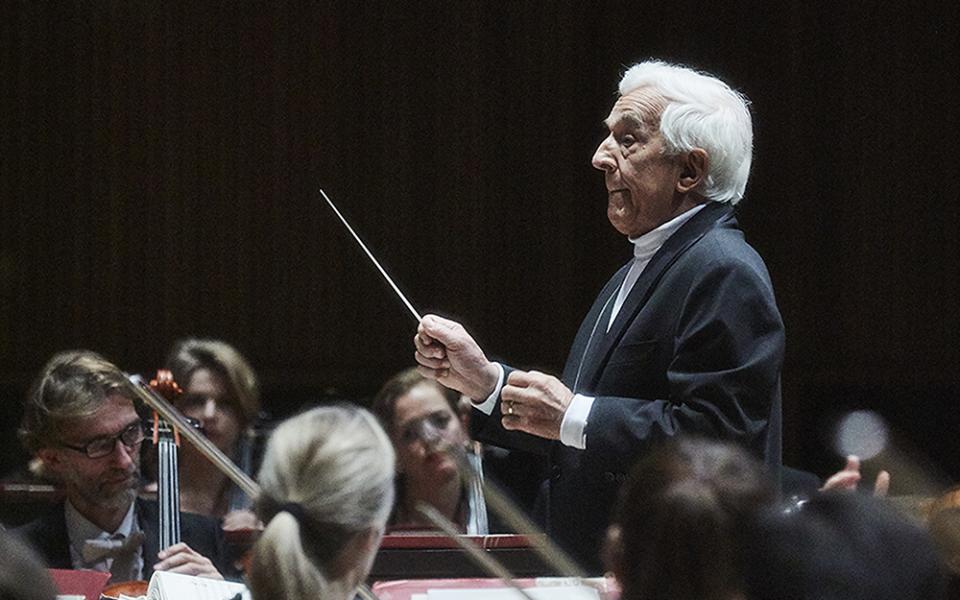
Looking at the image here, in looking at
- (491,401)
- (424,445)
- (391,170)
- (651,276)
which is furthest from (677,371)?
(391,170)

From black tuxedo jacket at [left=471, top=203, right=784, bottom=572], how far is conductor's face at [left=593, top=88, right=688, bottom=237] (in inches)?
2.0

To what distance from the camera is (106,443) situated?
2.91 metres

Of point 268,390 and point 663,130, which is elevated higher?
point 663,130

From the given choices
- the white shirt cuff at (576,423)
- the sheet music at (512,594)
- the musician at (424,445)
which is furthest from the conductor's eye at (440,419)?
the sheet music at (512,594)

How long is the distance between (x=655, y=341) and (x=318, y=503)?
924 millimetres

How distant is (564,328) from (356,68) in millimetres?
1036

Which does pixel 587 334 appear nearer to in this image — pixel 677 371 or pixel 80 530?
pixel 677 371

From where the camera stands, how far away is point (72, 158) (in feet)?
16.2

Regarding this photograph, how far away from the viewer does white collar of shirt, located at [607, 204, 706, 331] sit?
245 centimetres

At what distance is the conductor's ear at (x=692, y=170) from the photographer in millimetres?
2441

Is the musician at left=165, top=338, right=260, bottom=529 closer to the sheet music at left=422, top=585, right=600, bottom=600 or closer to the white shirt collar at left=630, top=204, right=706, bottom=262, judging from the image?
the white shirt collar at left=630, top=204, right=706, bottom=262

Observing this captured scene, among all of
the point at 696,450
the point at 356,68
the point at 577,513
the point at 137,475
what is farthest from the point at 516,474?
the point at 696,450

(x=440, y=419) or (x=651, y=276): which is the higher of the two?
(x=651, y=276)

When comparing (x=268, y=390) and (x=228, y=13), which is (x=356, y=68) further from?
(x=268, y=390)
